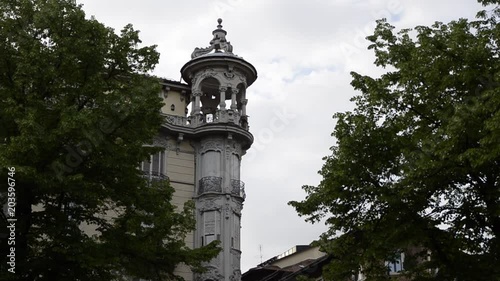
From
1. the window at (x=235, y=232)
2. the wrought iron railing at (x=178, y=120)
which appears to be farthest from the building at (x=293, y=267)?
the wrought iron railing at (x=178, y=120)

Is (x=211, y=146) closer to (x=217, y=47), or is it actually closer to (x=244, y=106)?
(x=244, y=106)

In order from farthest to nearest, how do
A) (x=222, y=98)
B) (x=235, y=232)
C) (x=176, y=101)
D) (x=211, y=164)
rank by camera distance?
(x=176, y=101) < (x=222, y=98) < (x=211, y=164) < (x=235, y=232)

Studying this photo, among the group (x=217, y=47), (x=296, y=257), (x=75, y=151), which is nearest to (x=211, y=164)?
(x=217, y=47)

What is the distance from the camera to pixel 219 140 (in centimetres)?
3781

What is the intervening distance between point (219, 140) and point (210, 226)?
4.84 meters

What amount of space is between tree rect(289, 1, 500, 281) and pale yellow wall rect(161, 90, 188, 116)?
64.1 feet

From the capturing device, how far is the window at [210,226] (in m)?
35.6

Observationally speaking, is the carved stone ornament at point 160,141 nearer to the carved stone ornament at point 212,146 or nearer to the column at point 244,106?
the carved stone ornament at point 212,146

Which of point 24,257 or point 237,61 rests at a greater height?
point 237,61

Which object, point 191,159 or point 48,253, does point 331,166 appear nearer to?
point 48,253

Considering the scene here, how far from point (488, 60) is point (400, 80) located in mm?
2439

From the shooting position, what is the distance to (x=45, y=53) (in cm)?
2012

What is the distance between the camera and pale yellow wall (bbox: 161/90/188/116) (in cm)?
3876

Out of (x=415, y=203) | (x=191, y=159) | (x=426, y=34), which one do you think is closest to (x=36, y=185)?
(x=415, y=203)
